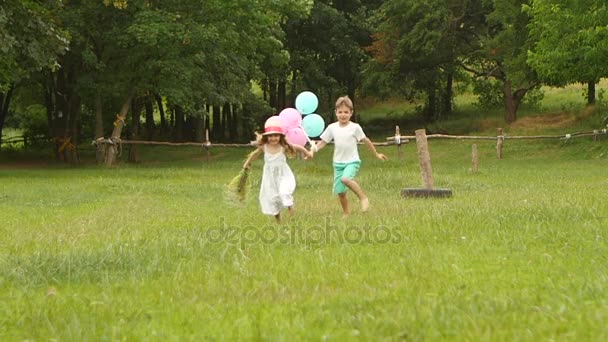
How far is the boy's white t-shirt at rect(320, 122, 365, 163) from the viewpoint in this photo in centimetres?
1299

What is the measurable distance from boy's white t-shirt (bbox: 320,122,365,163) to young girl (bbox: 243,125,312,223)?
0.91 metres

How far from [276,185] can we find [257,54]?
33.1 meters

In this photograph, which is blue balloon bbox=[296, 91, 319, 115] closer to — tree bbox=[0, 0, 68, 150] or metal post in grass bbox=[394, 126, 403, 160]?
metal post in grass bbox=[394, 126, 403, 160]

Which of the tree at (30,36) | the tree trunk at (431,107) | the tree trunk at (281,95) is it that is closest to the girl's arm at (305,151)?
the tree at (30,36)

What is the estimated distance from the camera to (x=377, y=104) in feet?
226

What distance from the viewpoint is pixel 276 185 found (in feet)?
39.4

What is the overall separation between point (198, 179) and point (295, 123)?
44.6 ft

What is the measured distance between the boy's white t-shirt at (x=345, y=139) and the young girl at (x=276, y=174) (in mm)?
910

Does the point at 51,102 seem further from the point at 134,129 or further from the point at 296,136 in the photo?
the point at 296,136

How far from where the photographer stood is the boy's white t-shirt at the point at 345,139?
42.6 feet

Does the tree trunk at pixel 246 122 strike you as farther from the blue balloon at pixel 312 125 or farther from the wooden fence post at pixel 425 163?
the blue balloon at pixel 312 125

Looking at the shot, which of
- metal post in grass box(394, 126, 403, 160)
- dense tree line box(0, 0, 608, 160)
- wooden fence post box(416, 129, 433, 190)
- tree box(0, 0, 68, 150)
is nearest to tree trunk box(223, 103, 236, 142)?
dense tree line box(0, 0, 608, 160)

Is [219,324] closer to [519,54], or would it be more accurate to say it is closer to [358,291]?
[358,291]

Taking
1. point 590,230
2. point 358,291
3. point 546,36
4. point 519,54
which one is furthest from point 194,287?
point 519,54
